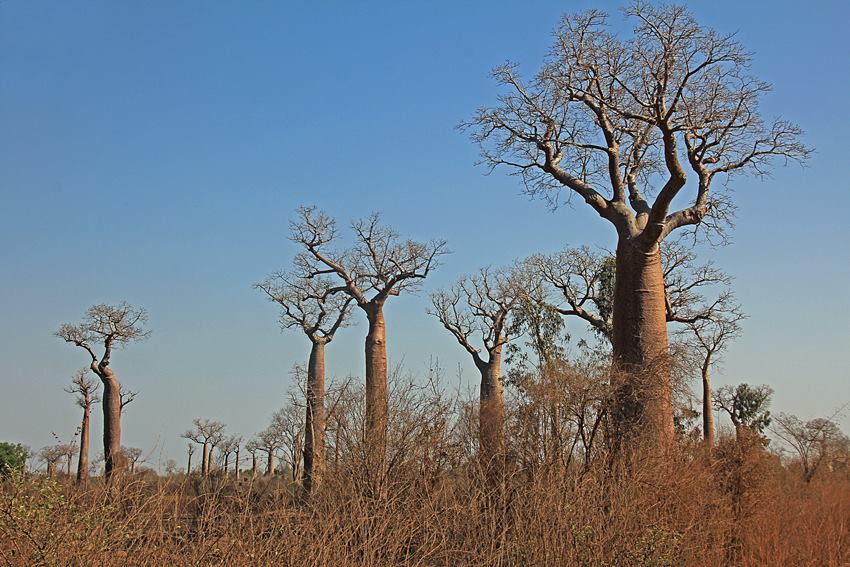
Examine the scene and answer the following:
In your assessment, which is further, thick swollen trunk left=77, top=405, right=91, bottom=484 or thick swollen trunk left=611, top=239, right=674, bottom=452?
thick swollen trunk left=77, top=405, right=91, bottom=484

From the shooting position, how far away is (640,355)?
29.4 ft

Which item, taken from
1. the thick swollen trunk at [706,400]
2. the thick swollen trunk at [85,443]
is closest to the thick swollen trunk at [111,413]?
the thick swollen trunk at [85,443]

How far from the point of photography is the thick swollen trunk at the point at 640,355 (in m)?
8.25

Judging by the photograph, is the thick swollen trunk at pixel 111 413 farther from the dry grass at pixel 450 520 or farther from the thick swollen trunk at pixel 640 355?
the thick swollen trunk at pixel 640 355

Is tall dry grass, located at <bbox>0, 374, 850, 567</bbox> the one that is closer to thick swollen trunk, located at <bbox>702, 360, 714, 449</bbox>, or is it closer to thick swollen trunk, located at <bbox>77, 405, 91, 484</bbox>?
thick swollen trunk, located at <bbox>702, 360, 714, 449</bbox>

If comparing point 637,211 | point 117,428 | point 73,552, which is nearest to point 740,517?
point 637,211

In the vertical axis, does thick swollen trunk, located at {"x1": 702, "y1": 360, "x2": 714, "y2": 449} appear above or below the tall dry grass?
above

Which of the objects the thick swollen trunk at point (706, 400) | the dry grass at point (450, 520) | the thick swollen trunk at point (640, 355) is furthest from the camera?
the thick swollen trunk at point (706, 400)

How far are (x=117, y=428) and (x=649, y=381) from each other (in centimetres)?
1325

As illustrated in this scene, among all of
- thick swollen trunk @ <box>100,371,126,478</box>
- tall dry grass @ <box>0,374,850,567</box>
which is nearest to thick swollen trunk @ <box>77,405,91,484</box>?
thick swollen trunk @ <box>100,371,126,478</box>

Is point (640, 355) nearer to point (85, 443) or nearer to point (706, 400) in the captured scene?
point (706, 400)

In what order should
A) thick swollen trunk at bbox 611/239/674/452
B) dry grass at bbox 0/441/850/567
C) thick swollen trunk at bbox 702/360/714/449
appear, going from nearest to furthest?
1. dry grass at bbox 0/441/850/567
2. thick swollen trunk at bbox 611/239/674/452
3. thick swollen trunk at bbox 702/360/714/449

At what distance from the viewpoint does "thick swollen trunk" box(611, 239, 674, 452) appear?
325 inches

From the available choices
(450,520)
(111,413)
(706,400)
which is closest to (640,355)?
(450,520)
